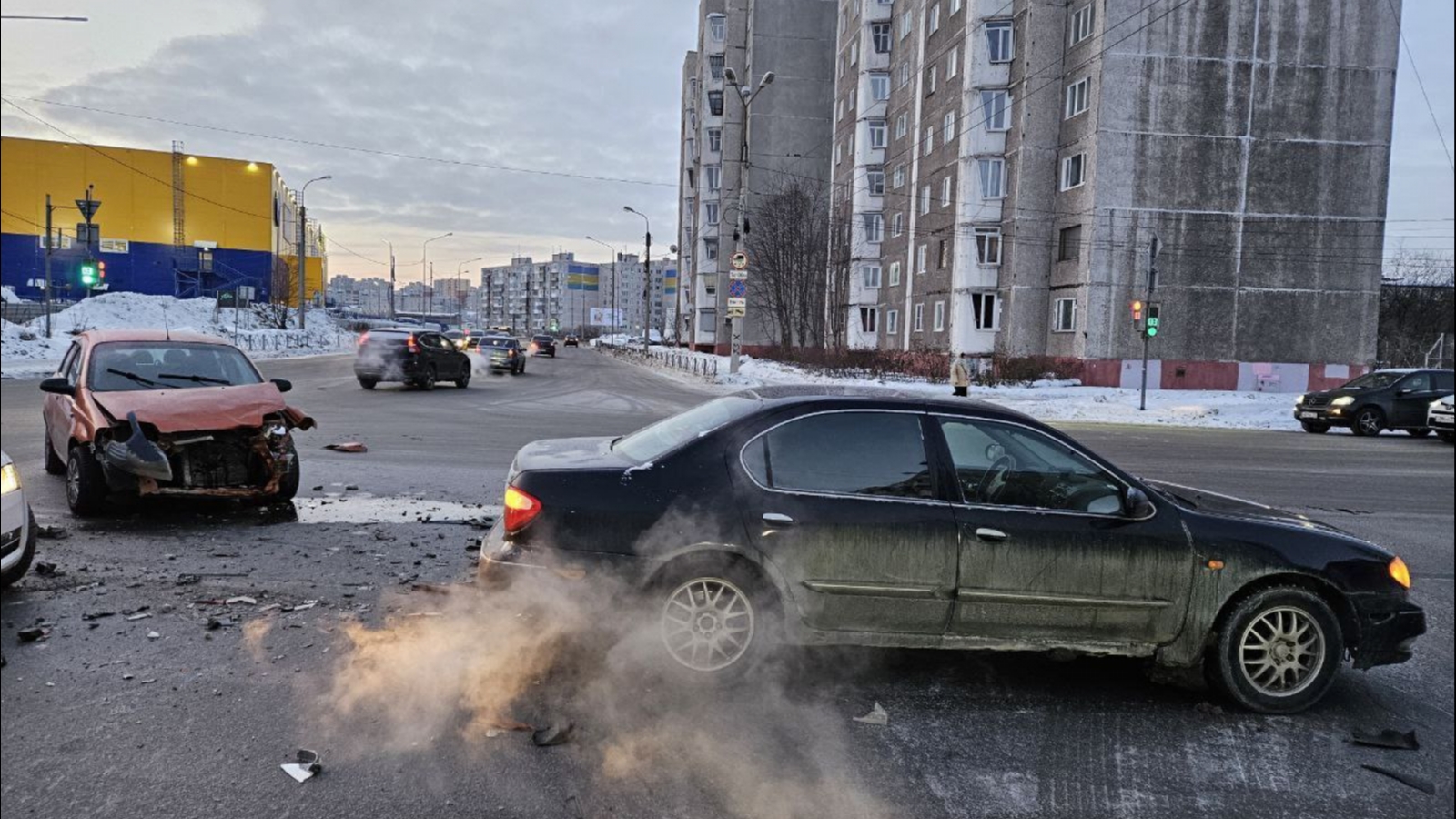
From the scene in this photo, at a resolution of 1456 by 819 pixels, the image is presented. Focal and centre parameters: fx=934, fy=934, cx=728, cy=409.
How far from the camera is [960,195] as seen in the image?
129 ft

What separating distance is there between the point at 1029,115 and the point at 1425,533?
31.7 meters

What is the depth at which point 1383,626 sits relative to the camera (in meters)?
4.45

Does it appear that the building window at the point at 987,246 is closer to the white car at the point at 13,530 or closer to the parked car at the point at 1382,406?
the parked car at the point at 1382,406

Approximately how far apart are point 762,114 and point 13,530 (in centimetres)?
6544

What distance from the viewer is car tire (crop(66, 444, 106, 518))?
24.7ft

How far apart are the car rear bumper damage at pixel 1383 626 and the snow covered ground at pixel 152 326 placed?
3254 cm

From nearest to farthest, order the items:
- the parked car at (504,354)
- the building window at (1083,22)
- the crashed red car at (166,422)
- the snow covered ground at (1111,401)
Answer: the crashed red car at (166,422)
the snow covered ground at (1111,401)
the parked car at (504,354)
the building window at (1083,22)

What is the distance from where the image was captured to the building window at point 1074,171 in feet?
115

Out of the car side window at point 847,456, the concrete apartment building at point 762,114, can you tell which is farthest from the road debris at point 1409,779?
the concrete apartment building at point 762,114

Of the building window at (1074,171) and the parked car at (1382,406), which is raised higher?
the building window at (1074,171)

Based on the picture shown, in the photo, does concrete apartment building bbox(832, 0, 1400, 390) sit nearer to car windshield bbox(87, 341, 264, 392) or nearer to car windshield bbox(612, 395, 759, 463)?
car windshield bbox(87, 341, 264, 392)

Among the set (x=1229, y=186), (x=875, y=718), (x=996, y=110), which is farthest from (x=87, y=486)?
(x=996, y=110)

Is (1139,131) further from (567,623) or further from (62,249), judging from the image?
(62,249)

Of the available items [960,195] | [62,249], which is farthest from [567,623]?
[62,249]
